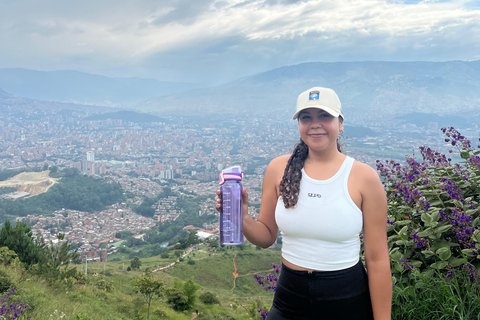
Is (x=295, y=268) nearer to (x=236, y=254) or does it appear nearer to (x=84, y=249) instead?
(x=236, y=254)

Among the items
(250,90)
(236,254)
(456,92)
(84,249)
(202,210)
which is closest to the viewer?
(236,254)

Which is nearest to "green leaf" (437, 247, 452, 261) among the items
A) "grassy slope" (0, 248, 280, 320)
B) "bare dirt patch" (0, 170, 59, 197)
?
"grassy slope" (0, 248, 280, 320)

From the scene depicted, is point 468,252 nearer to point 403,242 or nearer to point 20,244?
point 403,242

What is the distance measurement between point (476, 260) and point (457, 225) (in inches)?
9.0

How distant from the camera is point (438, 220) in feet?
6.87

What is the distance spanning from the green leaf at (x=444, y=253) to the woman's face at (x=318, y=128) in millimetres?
984

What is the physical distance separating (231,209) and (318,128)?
19.5 inches

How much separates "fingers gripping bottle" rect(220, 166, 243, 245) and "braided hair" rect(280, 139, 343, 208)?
7.7 inches

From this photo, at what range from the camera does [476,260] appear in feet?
6.12

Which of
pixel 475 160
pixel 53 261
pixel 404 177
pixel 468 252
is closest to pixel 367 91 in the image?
pixel 53 261

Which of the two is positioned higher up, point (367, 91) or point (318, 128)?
point (367, 91)

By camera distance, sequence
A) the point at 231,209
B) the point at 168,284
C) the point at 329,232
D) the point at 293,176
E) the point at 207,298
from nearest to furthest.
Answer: the point at 329,232 → the point at 293,176 → the point at 231,209 → the point at 207,298 → the point at 168,284

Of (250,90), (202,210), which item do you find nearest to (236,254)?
(202,210)

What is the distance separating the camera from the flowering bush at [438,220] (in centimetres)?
181
